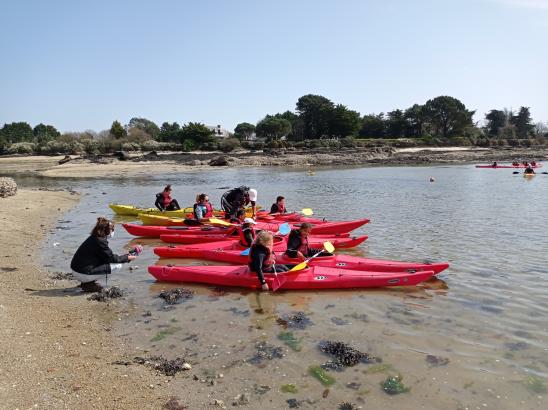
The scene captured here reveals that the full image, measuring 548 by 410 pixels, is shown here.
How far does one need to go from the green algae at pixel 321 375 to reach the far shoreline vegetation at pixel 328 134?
58100 millimetres

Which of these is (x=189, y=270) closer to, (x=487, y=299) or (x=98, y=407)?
(x=98, y=407)

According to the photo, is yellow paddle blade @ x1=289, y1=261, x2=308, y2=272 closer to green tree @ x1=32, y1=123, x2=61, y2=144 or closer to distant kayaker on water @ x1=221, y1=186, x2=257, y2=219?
distant kayaker on water @ x1=221, y1=186, x2=257, y2=219

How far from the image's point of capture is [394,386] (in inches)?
190

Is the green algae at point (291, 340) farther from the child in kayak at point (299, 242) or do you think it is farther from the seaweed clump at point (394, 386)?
the child in kayak at point (299, 242)

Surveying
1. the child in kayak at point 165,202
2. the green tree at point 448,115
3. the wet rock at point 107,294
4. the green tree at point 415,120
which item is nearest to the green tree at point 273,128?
the green tree at point 415,120

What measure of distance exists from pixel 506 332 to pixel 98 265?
678cm

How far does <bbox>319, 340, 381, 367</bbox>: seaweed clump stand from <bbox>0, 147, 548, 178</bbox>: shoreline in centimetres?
3685

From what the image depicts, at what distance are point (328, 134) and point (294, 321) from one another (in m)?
71.5

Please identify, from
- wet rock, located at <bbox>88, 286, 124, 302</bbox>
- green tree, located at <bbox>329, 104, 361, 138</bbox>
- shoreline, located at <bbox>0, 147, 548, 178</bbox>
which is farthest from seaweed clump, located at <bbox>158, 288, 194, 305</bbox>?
green tree, located at <bbox>329, 104, 361, 138</bbox>

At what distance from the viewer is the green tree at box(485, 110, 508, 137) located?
89.0 metres

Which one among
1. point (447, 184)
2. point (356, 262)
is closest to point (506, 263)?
point (356, 262)

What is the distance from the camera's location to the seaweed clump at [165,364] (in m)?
5.07

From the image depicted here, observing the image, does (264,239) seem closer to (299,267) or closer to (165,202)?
(299,267)

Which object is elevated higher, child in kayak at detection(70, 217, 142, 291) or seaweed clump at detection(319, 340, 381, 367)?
child in kayak at detection(70, 217, 142, 291)
